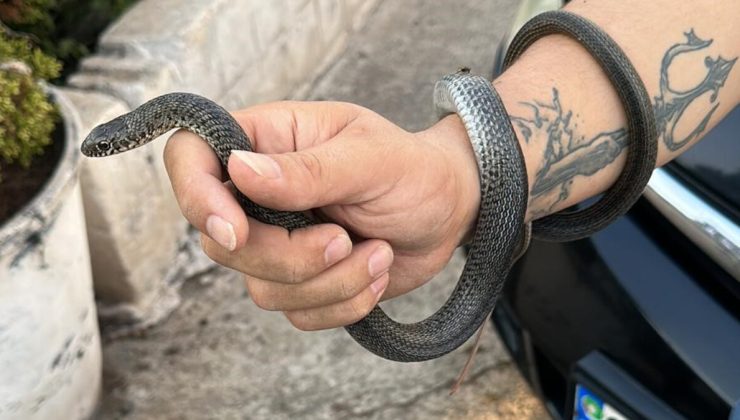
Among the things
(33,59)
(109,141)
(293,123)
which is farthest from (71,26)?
(293,123)

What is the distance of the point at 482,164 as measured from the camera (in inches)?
75.6

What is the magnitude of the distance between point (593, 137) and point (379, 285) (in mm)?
666

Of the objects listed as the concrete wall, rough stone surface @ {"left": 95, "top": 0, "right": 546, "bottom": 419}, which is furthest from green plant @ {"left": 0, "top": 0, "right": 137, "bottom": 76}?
rough stone surface @ {"left": 95, "top": 0, "right": 546, "bottom": 419}

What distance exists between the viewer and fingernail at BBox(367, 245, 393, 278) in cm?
177

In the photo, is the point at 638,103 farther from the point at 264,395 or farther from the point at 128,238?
the point at 128,238

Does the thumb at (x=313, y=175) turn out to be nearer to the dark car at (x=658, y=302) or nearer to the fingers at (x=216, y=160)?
the fingers at (x=216, y=160)

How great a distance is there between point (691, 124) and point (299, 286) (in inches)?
41.6

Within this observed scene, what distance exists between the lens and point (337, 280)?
1765mm

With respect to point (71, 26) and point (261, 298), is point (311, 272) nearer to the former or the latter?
point (261, 298)

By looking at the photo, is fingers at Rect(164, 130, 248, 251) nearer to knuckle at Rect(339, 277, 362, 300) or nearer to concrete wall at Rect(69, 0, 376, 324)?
knuckle at Rect(339, 277, 362, 300)

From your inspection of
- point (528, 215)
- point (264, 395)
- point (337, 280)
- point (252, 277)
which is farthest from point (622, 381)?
point (264, 395)

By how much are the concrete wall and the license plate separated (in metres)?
1.89

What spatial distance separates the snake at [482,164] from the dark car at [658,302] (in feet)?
0.73

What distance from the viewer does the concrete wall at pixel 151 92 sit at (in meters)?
3.30
